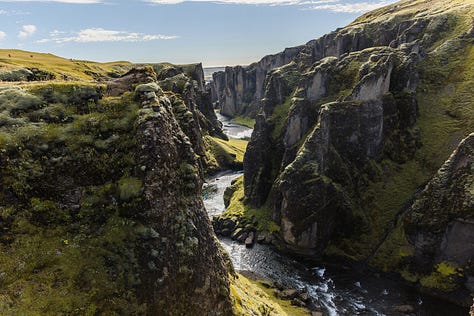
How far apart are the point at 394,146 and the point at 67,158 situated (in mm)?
77646

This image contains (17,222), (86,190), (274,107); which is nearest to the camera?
(17,222)

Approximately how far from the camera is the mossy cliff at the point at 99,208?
27.3 m

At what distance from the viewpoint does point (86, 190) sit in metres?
31.4

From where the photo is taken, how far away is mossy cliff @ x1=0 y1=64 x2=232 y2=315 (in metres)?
27.3

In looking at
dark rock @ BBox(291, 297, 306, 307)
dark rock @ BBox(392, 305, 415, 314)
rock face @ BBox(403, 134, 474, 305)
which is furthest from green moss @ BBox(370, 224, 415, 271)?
dark rock @ BBox(291, 297, 306, 307)

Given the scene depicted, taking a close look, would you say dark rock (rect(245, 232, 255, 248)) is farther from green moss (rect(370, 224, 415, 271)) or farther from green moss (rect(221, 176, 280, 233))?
green moss (rect(370, 224, 415, 271))

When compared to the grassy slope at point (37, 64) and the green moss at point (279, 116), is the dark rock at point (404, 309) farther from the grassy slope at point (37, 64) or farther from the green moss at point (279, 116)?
the grassy slope at point (37, 64)

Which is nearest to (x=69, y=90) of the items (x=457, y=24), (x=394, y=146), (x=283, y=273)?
(x=283, y=273)

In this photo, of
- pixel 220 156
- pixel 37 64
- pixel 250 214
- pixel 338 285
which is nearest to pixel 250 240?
pixel 250 214

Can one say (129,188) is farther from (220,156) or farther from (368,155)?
(220,156)

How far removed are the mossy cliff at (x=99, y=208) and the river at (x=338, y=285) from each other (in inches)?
1307

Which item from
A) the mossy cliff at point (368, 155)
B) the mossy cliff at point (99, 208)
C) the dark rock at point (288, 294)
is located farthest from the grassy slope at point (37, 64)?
the dark rock at point (288, 294)

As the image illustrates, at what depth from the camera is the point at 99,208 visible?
102ft

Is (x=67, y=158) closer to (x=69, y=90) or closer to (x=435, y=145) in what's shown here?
(x=69, y=90)
